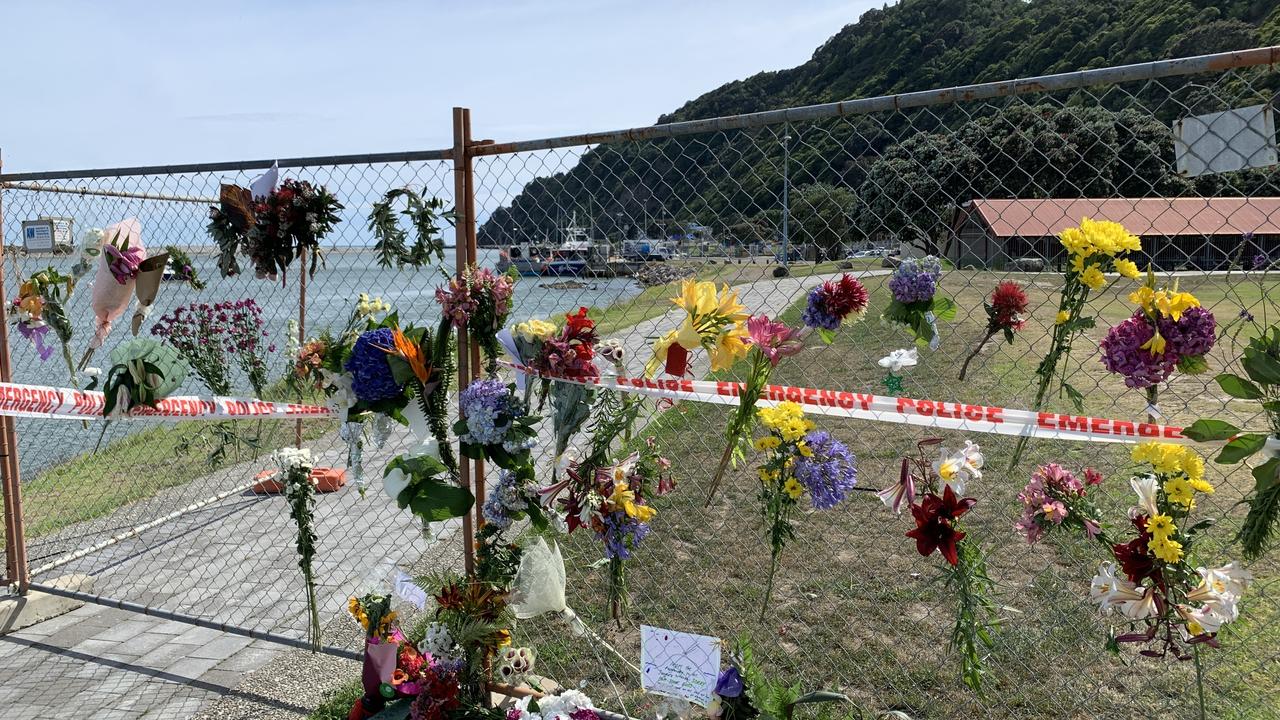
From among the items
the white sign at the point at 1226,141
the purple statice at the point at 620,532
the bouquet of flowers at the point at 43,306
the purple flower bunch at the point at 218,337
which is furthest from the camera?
the purple flower bunch at the point at 218,337

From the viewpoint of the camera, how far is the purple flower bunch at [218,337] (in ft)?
16.3

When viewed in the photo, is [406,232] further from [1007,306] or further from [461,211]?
[1007,306]

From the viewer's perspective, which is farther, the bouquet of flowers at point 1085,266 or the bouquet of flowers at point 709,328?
the bouquet of flowers at point 709,328

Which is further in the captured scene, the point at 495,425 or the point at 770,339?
the point at 495,425

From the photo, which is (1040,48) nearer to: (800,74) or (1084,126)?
(800,74)

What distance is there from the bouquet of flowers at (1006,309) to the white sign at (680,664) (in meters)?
1.03

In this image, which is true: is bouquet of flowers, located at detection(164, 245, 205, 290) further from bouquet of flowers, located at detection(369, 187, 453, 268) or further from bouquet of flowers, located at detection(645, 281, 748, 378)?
bouquet of flowers, located at detection(645, 281, 748, 378)

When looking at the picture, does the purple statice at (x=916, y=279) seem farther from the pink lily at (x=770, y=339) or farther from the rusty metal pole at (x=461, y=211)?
the rusty metal pole at (x=461, y=211)

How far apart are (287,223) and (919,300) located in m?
2.00

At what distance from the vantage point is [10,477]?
3664 mm

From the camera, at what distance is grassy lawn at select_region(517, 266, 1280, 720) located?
101 inches

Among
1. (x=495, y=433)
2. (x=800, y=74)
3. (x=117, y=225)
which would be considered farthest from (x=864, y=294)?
(x=800, y=74)

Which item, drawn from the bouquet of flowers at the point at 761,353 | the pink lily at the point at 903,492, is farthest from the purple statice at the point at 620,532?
the pink lily at the point at 903,492

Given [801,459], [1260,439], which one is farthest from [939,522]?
[1260,439]
